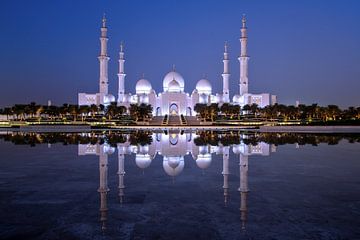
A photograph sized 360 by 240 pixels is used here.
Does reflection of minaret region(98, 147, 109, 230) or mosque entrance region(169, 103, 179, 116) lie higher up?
mosque entrance region(169, 103, 179, 116)

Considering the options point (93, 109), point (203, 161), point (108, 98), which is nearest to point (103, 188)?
point (203, 161)

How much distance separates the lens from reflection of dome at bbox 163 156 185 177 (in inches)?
317

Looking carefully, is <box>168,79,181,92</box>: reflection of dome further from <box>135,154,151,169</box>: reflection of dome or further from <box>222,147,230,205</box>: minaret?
<box>135,154,151,169</box>: reflection of dome

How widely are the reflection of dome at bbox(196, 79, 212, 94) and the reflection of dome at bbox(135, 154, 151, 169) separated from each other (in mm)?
50868

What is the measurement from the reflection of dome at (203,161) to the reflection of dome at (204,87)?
5069 centimetres

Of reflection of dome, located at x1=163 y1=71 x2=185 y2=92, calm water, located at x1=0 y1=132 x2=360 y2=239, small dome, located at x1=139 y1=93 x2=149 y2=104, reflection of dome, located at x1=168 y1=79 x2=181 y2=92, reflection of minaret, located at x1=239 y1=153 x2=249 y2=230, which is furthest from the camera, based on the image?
reflection of dome, located at x1=163 y1=71 x2=185 y2=92

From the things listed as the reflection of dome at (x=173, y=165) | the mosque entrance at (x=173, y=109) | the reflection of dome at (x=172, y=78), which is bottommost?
the reflection of dome at (x=173, y=165)

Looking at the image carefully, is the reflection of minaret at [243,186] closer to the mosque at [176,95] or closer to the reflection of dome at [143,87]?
Result: the mosque at [176,95]

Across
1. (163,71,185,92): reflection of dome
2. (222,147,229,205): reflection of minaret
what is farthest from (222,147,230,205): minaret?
(163,71,185,92): reflection of dome

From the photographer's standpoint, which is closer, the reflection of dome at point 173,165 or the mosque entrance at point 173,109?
the reflection of dome at point 173,165

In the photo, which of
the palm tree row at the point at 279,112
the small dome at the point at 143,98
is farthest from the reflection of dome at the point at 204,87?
the palm tree row at the point at 279,112

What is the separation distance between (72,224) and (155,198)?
1553mm

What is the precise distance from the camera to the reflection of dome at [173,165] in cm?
805

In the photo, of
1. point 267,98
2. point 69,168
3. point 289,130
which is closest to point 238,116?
point 267,98
